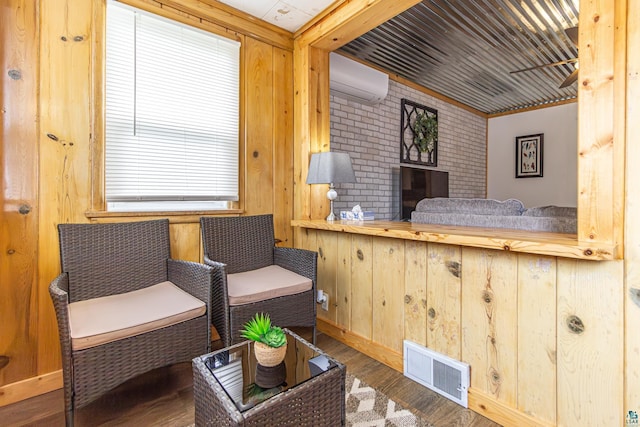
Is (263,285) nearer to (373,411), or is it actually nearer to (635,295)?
(373,411)

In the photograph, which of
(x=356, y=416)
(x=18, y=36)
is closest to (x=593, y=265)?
(x=356, y=416)

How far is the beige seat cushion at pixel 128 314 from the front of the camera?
4.39 ft

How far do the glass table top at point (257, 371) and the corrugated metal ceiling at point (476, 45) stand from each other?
2832 millimetres

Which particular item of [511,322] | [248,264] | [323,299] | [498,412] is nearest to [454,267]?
[511,322]

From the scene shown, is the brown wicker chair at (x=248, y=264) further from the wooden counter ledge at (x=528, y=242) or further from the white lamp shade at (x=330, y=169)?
the wooden counter ledge at (x=528, y=242)

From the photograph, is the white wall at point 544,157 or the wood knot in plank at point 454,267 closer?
the wood knot in plank at point 454,267

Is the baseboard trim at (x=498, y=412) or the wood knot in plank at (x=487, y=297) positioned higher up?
the wood knot in plank at (x=487, y=297)

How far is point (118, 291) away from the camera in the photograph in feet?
5.90

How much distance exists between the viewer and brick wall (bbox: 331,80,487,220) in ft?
12.0

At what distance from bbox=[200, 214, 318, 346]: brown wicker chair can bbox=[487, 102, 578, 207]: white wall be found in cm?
517

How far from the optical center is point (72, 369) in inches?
51.1

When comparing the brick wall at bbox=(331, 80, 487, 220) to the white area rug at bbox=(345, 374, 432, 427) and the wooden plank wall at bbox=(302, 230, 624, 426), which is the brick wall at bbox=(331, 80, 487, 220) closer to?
the wooden plank wall at bbox=(302, 230, 624, 426)

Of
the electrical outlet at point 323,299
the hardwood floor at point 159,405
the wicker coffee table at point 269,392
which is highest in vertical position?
the wicker coffee table at point 269,392

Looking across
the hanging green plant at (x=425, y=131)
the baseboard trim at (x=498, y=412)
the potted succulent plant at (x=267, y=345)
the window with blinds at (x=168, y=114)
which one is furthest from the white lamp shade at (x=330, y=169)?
the hanging green plant at (x=425, y=131)
